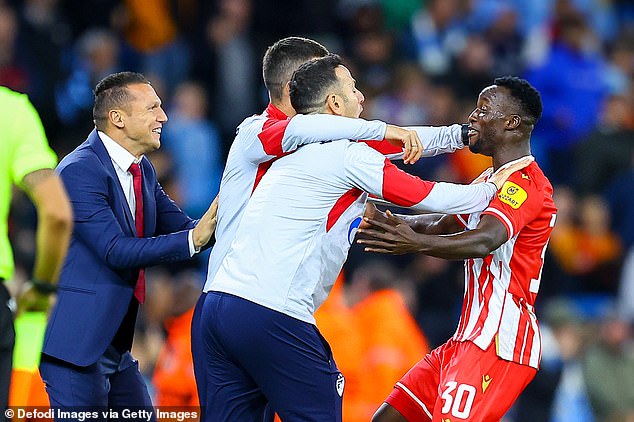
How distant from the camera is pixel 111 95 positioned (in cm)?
602

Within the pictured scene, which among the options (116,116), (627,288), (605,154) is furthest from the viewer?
(605,154)

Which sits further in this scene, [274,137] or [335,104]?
[335,104]

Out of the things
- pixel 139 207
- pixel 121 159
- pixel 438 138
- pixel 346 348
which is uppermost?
pixel 438 138

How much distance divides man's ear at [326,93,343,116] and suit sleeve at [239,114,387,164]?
136 mm

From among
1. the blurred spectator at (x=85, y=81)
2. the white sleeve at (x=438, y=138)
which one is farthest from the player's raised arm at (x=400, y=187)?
the blurred spectator at (x=85, y=81)

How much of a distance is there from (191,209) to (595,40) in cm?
539

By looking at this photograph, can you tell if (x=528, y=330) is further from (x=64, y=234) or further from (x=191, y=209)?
(x=191, y=209)

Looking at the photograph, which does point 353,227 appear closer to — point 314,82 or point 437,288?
point 314,82

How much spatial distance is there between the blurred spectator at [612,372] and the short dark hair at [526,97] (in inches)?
225

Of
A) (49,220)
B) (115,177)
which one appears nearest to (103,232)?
(115,177)

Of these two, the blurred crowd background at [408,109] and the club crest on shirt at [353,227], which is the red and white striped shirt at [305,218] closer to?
the club crest on shirt at [353,227]

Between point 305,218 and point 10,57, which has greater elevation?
point 10,57

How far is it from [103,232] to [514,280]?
1959mm

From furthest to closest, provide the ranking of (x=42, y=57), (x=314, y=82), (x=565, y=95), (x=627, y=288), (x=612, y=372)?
(x=565, y=95)
(x=627, y=288)
(x=612, y=372)
(x=42, y=57)
(x=314, y=82)
